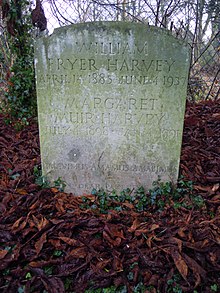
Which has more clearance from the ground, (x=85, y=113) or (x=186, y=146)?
(x=85, y=113)

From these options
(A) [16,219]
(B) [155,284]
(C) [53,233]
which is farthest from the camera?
(A) [16,219]

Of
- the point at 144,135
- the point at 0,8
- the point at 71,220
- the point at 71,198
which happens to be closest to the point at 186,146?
the point at 144,135

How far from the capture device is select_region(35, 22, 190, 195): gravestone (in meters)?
2.29

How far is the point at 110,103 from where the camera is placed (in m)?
2.49

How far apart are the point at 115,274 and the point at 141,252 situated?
27 centimetres

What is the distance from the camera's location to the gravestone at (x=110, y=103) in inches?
90.0

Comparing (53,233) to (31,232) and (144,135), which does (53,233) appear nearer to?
(31,232)

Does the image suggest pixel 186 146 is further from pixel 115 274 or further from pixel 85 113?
pixel 115 274

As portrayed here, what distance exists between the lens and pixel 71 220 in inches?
88.7

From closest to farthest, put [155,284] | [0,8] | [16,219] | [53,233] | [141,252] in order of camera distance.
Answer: [155,284]
[141,252]
[53,233]
[16,219]
[0,8]

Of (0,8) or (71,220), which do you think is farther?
(0,8)

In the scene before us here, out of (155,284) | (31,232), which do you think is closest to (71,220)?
(31,232)

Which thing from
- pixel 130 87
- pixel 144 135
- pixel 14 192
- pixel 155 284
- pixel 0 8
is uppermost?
pixel 0 8

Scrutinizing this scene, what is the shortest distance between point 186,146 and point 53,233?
2.03 meters
